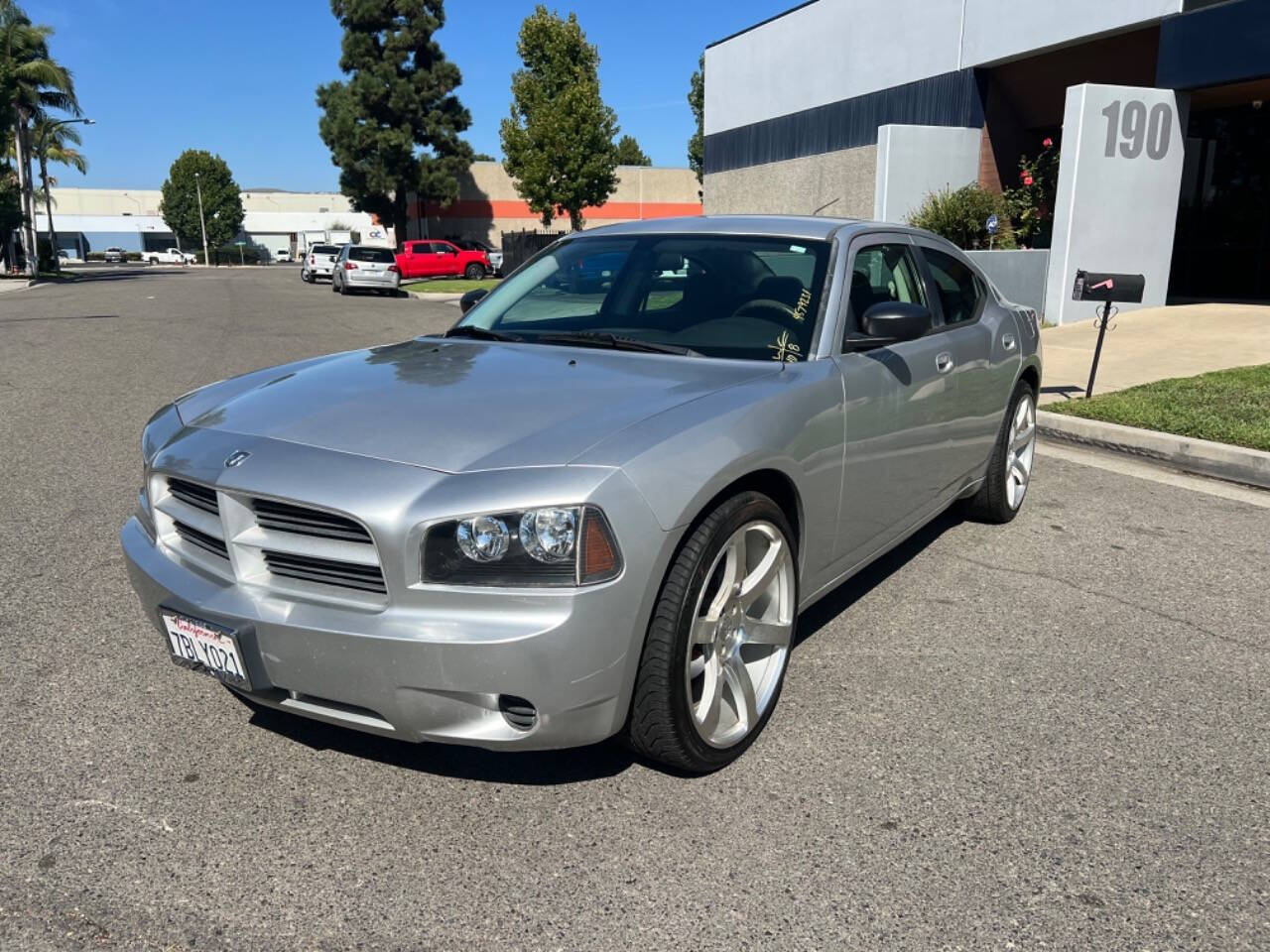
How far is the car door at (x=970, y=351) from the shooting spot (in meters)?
4.51

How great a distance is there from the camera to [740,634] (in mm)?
3010

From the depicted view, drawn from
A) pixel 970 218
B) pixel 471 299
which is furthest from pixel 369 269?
pixel 471 299

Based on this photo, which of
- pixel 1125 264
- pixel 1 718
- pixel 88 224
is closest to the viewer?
pixel 1 718

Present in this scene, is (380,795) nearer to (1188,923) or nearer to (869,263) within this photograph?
(1188,923)

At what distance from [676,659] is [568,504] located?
552 mm

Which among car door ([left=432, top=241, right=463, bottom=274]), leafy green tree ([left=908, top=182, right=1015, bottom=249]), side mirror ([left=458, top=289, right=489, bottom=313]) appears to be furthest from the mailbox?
car door ([left=432, top=241, right=463, bottom=274])

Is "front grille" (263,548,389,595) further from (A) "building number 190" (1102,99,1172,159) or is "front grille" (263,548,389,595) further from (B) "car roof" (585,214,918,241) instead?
(A) "building number 190" (1102,99,1172,159)

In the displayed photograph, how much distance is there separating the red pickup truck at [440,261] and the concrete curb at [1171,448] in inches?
1278

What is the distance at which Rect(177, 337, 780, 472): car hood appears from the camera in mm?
2631

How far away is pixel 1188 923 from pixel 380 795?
6.78ft

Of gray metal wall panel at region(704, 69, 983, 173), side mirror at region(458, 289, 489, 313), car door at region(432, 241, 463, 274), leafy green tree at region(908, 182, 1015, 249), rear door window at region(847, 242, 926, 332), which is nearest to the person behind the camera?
rear door window at region(847, 242, 926, 332)

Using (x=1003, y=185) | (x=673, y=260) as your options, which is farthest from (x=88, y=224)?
(x=673, y=260)

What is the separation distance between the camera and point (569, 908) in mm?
2348

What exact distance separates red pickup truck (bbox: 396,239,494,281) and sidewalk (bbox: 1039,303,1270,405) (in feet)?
91.2
